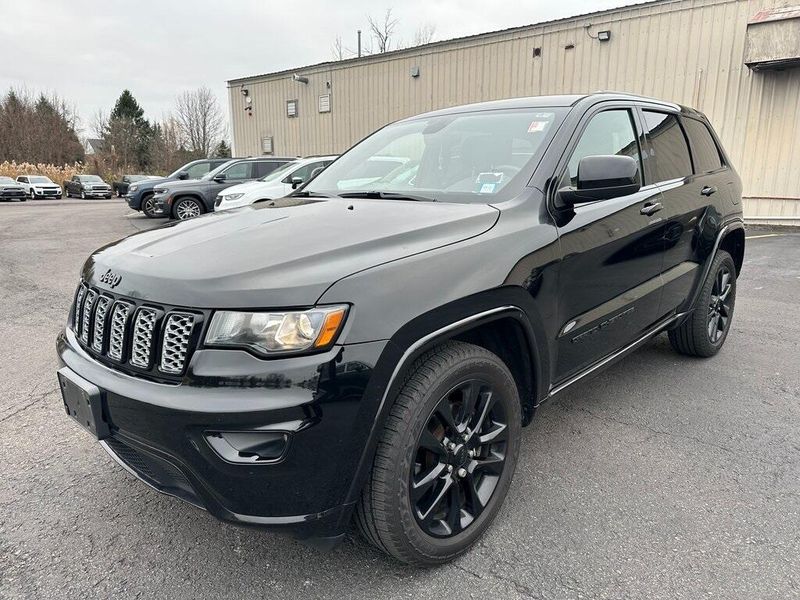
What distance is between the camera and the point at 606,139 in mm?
3084

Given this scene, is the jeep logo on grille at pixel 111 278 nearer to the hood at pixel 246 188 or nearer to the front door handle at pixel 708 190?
the front door handle at pixel 708 190

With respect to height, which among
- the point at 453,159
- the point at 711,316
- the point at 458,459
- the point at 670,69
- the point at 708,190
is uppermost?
the point at 670,69

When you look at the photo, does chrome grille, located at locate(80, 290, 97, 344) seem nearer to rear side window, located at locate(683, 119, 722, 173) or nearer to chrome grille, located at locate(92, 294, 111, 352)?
chrome grille, located at locate(92, 294, 111, 352)

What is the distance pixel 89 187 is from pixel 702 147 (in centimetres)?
3604

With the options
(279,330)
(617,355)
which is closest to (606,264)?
(617,355)

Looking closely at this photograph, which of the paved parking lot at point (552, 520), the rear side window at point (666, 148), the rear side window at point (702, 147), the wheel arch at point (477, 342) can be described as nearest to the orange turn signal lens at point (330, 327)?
the wheel arch at point (477, 342)

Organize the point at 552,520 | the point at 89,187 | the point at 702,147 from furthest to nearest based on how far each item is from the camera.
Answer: the point at 89,187, the point at 702,147, the point at 552,520

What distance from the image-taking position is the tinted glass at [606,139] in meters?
2.79

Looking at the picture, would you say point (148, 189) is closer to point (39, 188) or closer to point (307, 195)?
point (307, 195)

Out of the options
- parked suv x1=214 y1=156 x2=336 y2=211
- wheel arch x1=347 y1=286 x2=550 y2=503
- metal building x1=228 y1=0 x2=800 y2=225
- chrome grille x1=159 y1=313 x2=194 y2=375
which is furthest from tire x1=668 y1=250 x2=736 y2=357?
metal building x1=228 y1=0 x2=800 y2=225

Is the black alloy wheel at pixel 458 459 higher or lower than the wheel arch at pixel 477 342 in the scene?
lower

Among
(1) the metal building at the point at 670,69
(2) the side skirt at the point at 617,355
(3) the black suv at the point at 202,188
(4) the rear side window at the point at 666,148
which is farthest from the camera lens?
(3) the black suv at the point at 202,188

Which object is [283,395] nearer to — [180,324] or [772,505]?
[180,324]

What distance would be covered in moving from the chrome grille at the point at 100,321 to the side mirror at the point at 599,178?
6.16ft
